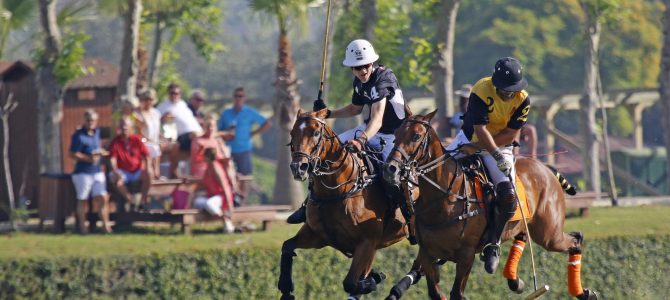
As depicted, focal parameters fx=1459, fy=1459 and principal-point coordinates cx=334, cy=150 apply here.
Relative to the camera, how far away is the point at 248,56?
77938mm

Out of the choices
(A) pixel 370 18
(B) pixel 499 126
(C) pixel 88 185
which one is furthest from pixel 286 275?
(A) pixel 370 18

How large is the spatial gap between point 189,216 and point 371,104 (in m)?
5.27

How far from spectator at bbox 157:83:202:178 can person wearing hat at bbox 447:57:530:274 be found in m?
6.87

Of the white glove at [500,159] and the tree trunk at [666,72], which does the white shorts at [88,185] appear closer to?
the white glove at [500,159]

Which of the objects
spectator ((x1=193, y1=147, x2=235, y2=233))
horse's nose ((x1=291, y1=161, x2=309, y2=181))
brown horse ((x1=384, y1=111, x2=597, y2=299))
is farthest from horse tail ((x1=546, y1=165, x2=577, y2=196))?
spectator ((x1=193, y1=147, x2=235, y2=233))

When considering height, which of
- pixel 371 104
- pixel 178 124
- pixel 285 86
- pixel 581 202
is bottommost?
pixel 581 202

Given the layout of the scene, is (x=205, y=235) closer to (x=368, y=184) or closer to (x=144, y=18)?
(x=368, y=184)

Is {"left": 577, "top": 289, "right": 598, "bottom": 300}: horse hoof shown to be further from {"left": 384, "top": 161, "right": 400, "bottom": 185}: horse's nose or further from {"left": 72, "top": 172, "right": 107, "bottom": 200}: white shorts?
{"left": 72, "top": 172, "right": 107, "bottom": 200}: white shorts

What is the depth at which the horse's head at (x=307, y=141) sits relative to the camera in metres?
12.0

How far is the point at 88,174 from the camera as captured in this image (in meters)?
18.2

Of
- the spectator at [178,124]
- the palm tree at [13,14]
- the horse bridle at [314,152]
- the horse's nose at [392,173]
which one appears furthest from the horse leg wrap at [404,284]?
the palm tree at [13,14]

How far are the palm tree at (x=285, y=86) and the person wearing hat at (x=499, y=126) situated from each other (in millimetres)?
8751

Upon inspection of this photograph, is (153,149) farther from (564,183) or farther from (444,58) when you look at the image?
(564,183)

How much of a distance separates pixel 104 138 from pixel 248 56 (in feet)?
187
